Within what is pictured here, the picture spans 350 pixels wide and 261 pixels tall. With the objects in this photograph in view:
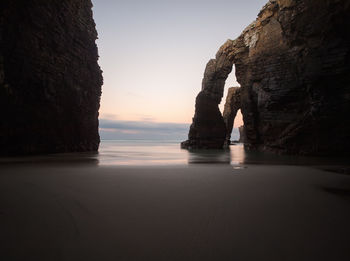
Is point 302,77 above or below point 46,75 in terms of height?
above

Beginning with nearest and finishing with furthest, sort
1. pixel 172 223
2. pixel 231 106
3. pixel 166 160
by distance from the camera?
pixel 172 223 < pixel 166 160 < pixel 231 106

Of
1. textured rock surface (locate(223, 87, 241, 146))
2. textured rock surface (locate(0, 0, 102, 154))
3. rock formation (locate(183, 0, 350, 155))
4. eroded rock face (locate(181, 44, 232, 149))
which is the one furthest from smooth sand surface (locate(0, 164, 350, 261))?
textured rock surface (locate(223, 87, 241, 146))

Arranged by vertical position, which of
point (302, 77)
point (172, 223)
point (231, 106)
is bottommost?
point (172, 223)

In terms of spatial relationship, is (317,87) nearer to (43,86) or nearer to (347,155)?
(347,155)

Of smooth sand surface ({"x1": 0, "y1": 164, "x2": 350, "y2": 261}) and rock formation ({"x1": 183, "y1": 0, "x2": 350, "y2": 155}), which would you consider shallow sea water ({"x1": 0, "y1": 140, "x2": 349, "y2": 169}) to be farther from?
smooth sand surface ({"x1": 0, "y1": 164, "x2": 350, "y2": 261})

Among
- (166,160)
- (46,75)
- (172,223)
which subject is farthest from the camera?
(46,75)

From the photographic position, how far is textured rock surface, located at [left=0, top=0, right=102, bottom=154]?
8.80 meters

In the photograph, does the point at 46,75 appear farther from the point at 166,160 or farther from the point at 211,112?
the point at 211,112

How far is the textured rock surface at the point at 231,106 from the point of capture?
122 feet

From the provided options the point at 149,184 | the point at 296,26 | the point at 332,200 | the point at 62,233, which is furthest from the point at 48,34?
the point at 296,26

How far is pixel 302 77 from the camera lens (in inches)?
503

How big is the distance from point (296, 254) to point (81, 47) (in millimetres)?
14675

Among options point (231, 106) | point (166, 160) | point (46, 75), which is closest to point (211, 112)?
point (231, 106)

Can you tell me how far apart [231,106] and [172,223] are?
3753cm
